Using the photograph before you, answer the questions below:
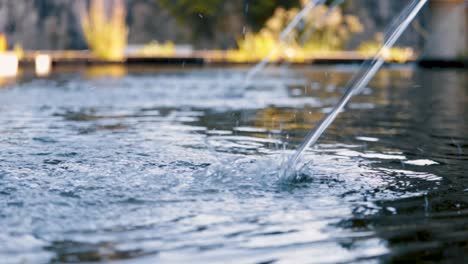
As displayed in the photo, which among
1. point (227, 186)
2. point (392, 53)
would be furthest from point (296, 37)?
point (227, 186)

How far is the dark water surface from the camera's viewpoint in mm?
2811

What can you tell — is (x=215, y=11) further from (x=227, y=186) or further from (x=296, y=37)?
(x=227, y=186)

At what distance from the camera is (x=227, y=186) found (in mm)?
3969

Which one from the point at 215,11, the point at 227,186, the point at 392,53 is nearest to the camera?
the point at 227,186

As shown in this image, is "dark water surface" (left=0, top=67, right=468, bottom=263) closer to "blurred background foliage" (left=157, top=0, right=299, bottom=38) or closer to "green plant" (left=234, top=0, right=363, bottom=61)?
"green plant" (left=234, top=0, right=363, bottom=61)

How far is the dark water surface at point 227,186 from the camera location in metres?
2.81

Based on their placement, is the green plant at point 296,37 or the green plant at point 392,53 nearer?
the green plant at point 296,37

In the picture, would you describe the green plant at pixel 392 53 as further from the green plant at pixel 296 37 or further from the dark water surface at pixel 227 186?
the dark water surface at pixel 227 186

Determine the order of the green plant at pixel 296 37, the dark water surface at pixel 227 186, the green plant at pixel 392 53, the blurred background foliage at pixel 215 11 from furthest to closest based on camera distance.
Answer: the blurred background foliage at pixel 215 11 → the green plant at pixel 392 53 → the green plant at pixel 296 37 → the dark water surface at pixel 227 186

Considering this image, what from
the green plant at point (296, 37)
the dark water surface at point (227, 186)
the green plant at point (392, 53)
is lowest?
the dark water surface at point (227, 186)

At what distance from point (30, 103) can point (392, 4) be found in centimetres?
1910

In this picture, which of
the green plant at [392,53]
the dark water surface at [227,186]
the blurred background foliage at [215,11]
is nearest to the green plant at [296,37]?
the blurred background foliage at [215,11]

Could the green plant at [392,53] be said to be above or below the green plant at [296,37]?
below

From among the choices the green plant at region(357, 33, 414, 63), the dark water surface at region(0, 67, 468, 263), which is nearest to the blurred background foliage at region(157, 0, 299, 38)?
the green plant at region(357, 33, 414, 63)
